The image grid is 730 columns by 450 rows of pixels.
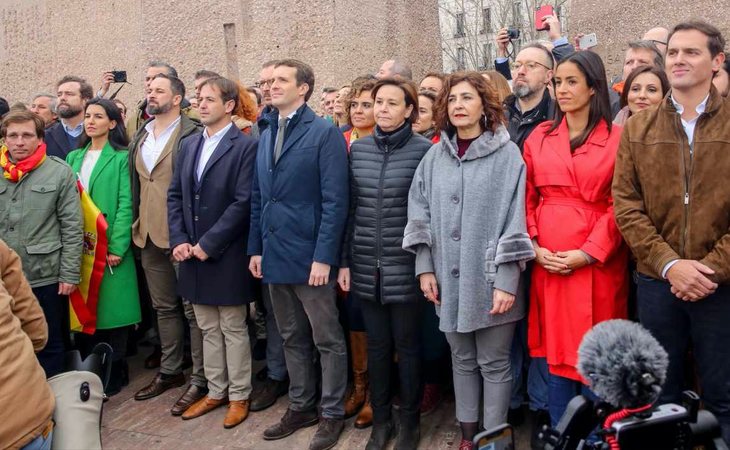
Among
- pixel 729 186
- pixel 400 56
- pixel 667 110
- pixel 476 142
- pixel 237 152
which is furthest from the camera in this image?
pixel 400 56

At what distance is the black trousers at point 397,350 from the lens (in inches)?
133

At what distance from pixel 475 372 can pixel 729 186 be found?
1.44m

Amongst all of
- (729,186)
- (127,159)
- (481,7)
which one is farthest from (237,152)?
(481,7)

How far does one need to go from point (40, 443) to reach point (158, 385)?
236 centimetres

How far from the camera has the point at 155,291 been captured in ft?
14.7

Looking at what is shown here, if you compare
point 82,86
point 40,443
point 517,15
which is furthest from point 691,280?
point 517,15

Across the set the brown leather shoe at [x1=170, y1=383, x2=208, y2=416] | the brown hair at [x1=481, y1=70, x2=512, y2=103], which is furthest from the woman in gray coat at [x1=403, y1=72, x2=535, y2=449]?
the brown leather shoe at [x1=170, y1=383, x2=208, y2=416]

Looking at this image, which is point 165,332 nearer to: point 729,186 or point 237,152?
point 237,152

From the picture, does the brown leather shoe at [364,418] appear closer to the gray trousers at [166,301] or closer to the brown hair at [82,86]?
the gray trousers at [166,301]

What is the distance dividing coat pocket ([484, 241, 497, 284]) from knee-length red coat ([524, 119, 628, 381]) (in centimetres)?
21

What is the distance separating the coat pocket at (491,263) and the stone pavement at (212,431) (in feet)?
3.44

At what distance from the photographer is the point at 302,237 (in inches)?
141

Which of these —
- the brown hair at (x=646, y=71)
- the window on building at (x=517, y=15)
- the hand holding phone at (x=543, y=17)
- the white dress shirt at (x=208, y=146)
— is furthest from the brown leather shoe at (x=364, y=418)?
the window on building at (x=517, y=15)

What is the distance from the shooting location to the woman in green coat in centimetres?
447
